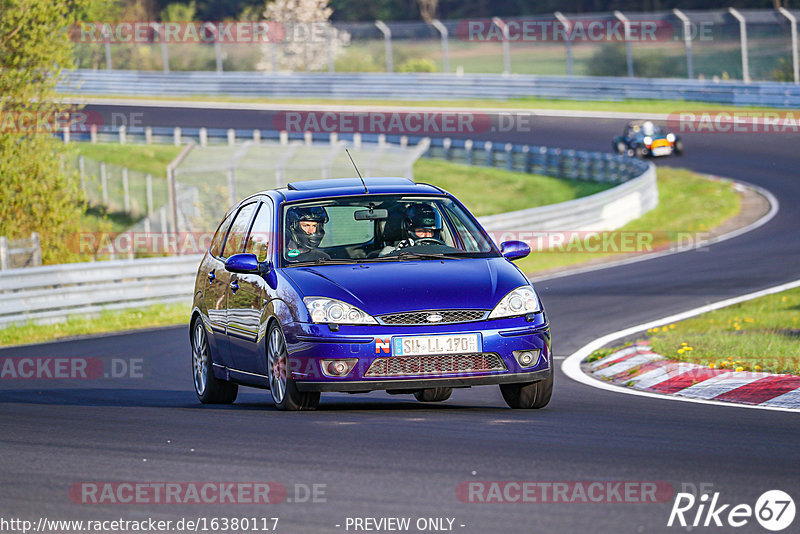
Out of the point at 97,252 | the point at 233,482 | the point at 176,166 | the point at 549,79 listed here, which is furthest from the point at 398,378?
the point at 549,79

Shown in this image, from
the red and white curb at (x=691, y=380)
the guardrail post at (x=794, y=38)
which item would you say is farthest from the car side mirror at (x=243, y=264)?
the guardrail post at (x=794, y=38)

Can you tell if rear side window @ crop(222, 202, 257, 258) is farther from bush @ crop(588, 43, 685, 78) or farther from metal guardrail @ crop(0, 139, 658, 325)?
bush @ crop(588, 43, 685, 78)

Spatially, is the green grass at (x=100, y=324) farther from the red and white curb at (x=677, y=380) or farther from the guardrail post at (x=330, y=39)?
the guardrail post at (x=330, y=39)

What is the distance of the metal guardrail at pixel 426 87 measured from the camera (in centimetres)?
4456

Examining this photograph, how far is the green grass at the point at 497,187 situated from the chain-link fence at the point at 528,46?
769 cm

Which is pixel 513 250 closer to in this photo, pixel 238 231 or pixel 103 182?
pixel 238 231

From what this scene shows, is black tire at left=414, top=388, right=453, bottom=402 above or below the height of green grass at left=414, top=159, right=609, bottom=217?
above

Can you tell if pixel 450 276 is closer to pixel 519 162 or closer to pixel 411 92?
pixel 519 162

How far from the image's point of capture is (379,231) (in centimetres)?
934

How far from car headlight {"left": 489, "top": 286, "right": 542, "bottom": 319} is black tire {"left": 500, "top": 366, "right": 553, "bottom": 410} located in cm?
48

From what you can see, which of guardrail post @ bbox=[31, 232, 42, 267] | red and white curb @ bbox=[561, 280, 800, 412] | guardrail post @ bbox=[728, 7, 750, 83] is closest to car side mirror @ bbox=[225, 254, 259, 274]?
red and white curb @ bbox=[561, 280, 800, 412]

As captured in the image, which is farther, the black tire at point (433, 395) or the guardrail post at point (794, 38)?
the guardrail post at point (794, 38)

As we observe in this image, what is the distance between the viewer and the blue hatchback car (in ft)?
27.0

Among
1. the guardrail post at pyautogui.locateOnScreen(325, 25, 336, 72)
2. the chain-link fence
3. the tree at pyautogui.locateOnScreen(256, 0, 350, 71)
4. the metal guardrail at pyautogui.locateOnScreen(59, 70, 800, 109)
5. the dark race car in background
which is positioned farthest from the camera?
the tree at pyautogui.locateOnScreen(256, 0, 350, 71)
